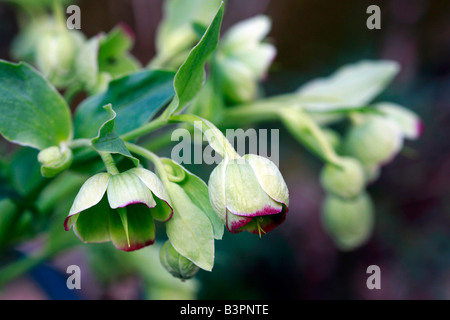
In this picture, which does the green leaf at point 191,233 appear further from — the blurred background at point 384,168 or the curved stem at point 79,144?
Answer: the blurred background at point 384,168

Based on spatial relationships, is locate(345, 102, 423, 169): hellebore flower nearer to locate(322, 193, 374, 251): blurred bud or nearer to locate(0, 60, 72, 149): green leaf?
locate(322, 193, 374, 251): blurred bud

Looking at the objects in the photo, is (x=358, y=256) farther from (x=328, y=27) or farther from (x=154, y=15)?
(x=154, y=15)

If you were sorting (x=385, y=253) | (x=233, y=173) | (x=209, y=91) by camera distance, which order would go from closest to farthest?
(x=233, y=173) → (x=209, y=91) → (x=385, y=253)

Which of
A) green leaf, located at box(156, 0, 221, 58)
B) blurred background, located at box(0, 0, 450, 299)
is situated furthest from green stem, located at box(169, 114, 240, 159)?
blurred background, located at box(0, 0, 450, 299)

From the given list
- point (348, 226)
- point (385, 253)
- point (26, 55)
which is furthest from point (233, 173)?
point (385, 253)

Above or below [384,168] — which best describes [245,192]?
below

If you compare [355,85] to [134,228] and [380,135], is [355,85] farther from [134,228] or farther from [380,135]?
[134,228]

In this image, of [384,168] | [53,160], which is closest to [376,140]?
[53,160]
